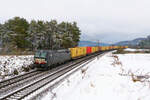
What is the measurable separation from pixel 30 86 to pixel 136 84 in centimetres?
794

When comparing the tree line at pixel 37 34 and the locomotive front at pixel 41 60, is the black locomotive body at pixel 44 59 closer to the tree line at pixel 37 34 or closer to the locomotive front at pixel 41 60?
the locomotive front at pixel 41 60

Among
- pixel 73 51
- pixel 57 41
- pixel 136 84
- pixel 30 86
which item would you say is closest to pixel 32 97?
pixel 30 86

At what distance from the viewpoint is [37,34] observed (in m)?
54.3

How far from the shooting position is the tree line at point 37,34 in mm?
51572

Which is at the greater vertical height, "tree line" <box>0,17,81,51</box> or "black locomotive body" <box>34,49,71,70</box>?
"tree line" <box>0,17,81,51</box>

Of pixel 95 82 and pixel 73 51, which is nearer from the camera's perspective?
pixel 95 82

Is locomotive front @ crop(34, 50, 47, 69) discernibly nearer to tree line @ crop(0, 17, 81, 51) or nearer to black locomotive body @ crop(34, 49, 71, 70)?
black locomotive body @ crop(34, 49, 71, 70)

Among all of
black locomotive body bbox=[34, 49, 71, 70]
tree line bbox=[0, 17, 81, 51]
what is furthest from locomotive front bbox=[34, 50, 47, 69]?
tree line bbox=[0, 17, 81, 51]

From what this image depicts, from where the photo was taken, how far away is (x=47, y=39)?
55.6 meters

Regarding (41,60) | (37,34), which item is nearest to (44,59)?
(41,60)

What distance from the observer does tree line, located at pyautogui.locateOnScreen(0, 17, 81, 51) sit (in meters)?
51.6

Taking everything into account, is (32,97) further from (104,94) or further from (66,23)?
(66,23)

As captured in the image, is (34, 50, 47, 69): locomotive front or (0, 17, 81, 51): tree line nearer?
(34, 50, 47, 69): locomotive front

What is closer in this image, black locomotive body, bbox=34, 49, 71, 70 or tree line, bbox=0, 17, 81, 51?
black locomotive body, bbox=34, 49, 71, 70
